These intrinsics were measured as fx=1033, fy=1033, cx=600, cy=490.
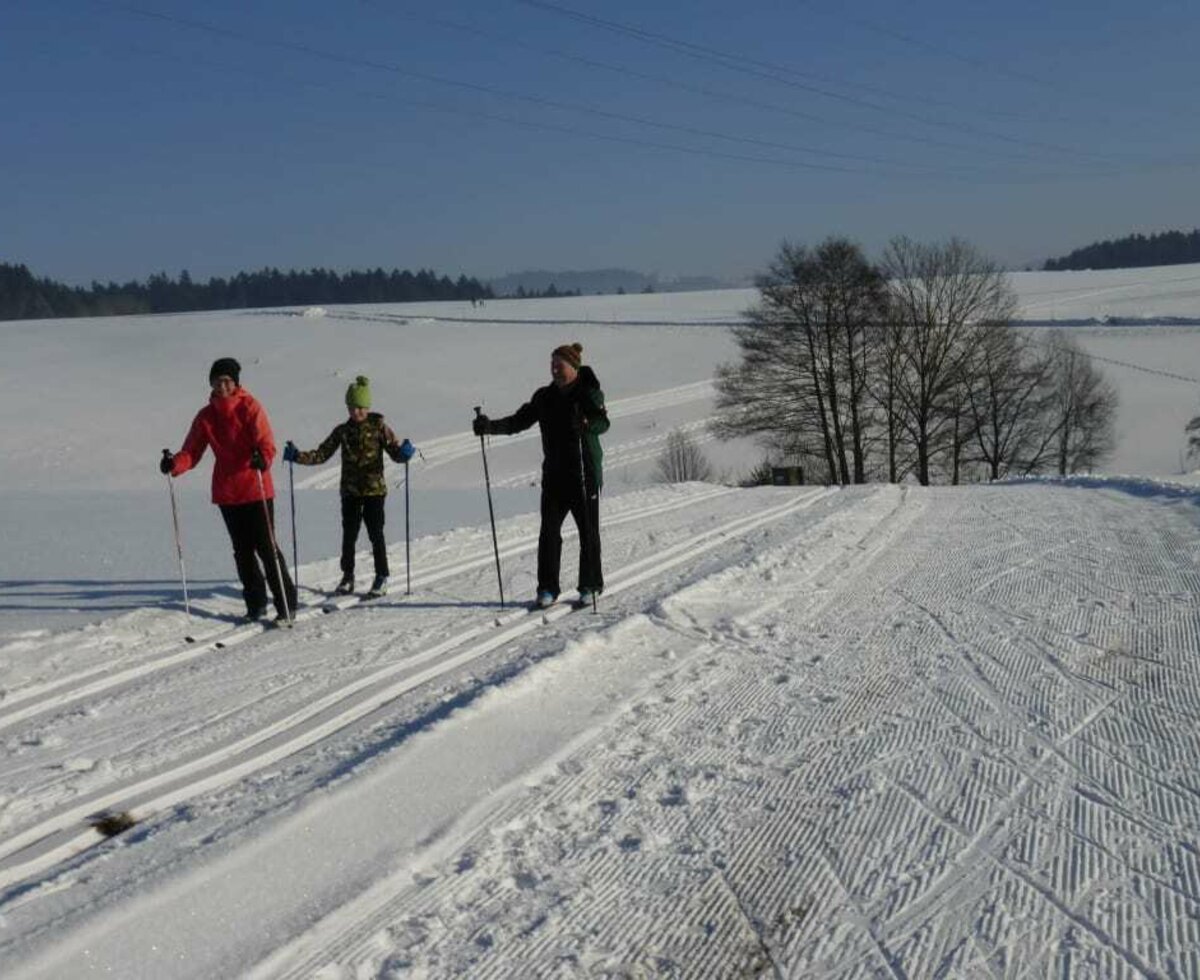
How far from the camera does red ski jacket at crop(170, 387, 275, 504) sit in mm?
7820

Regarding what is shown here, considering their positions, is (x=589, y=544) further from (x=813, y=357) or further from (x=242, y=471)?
(x=813, y=357)

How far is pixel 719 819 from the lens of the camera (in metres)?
4.12

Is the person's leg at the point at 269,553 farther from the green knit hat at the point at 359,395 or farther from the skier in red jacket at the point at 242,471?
the green knit hat at the point at 359,395

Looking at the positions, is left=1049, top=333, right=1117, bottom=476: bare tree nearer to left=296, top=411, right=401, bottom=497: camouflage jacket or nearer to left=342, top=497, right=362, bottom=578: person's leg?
left=296, top=411, right=401, bottom=497: camouflage jacket

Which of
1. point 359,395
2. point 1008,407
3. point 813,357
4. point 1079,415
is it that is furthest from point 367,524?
point 1079,415

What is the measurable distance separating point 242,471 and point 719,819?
5119 millimetres

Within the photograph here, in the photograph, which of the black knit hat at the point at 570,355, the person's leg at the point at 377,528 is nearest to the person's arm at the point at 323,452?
the person's leg at the point at 377,528

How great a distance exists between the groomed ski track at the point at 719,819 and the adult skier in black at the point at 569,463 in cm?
72

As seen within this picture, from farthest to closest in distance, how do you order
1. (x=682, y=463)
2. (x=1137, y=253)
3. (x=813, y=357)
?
(x=1137, y=253), (x=682, y=463), (x=813, y=357)

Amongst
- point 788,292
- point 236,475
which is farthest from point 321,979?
point 788,292

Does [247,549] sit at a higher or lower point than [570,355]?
lower

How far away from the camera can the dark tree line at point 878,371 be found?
34250 mm

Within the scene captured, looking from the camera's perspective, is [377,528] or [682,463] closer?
[377,528]

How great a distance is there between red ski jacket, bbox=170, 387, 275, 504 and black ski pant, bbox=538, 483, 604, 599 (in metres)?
2.17
